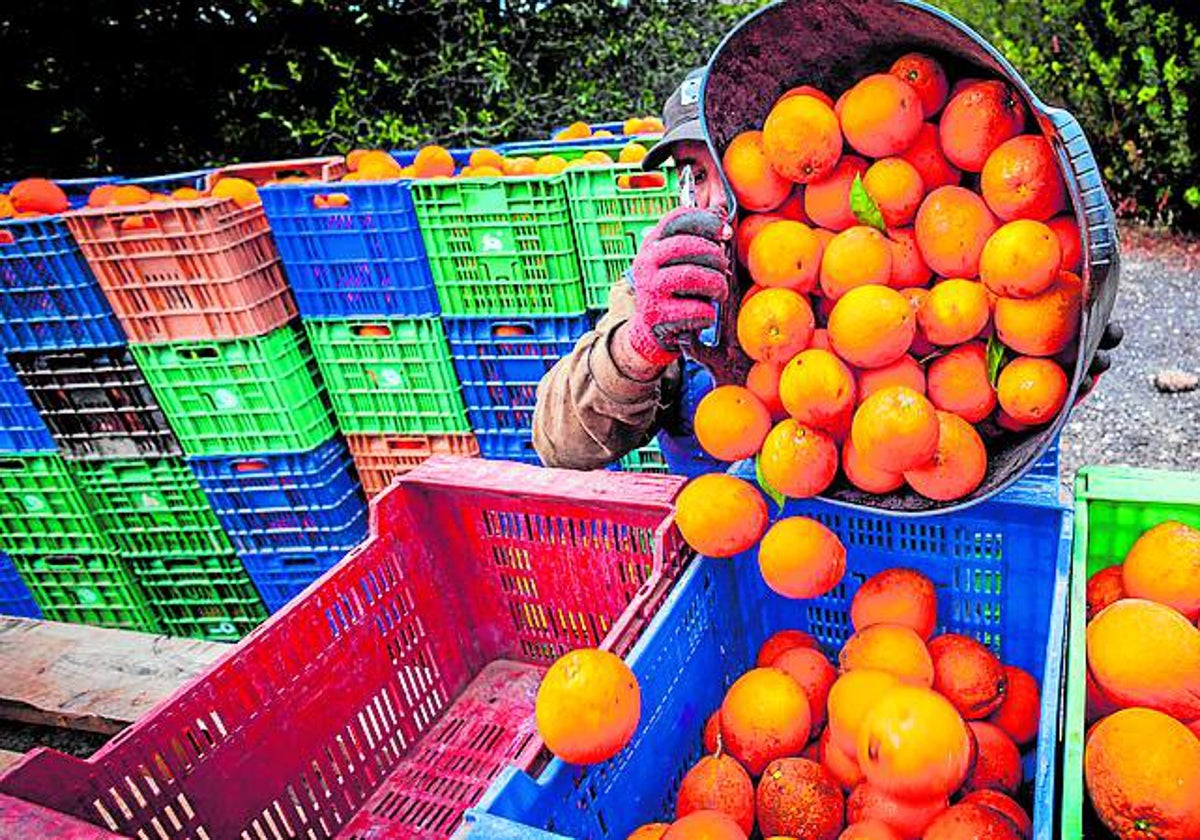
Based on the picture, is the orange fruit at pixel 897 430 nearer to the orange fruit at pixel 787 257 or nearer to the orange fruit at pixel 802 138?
the orange fruit at pixel 787 257

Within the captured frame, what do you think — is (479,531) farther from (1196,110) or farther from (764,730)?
(1196,110)

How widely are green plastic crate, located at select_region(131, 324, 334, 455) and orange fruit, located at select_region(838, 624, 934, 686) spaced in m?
2.41

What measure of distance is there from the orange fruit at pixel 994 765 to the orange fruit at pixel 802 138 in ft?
3.06

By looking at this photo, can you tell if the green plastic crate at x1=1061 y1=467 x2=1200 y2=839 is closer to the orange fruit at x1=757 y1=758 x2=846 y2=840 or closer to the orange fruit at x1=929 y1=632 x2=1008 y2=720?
the orange fruit at x1=929 y1=632 x2=1008 y2=720

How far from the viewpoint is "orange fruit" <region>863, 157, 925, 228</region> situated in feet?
4.50

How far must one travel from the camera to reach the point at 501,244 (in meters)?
2.98

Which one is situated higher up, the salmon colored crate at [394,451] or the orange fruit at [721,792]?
the orange fruit at [721,792]

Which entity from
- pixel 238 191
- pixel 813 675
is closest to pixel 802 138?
pixel 813 675

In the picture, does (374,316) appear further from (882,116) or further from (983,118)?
(983,118)

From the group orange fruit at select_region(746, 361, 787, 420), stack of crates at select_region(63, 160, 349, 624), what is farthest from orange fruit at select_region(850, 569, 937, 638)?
stack of crates at select_region(63, 160, 349, 624)

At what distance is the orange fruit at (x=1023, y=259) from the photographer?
1.19 meters

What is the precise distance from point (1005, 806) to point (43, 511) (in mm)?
3871

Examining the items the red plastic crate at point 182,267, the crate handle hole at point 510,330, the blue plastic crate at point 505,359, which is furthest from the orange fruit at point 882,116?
the red plastic crate at point 182,267

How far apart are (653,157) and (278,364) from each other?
1849mm
